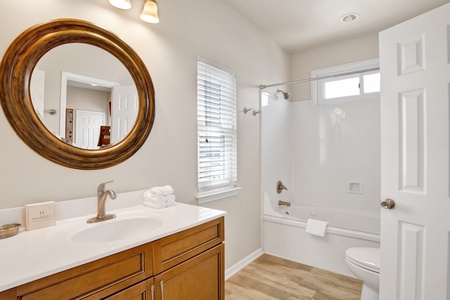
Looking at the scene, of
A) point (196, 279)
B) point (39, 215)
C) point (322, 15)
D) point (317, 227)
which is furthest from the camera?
point (322, 15)

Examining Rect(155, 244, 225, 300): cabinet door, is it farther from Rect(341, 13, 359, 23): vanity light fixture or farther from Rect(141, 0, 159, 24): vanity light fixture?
Rect(341, 13, 359, 23): vanity light fixture

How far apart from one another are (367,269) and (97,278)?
5.83 ft

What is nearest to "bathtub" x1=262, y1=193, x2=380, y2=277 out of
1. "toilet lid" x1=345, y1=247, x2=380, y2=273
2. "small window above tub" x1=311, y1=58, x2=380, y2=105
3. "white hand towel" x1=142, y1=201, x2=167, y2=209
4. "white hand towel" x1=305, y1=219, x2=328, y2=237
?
"white hand towel" x1=305, y1=219, x2=328, y2=237

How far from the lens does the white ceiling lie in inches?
96.5

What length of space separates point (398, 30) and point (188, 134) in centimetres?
161

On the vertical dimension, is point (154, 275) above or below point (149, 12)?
below

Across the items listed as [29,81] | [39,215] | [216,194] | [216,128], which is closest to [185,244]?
[39,215]

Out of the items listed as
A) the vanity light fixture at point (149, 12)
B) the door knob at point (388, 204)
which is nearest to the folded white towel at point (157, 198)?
the vanity light fixture at point (149, 12)

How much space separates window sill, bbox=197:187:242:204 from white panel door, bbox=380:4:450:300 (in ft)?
4.27

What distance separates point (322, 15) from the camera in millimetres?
2682

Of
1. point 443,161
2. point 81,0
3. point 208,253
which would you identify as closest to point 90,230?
point 208,253

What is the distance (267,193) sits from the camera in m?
3.04

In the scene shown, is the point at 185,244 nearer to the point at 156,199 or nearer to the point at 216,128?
the point at 156,199

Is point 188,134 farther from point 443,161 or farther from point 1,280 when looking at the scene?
point 443,161
